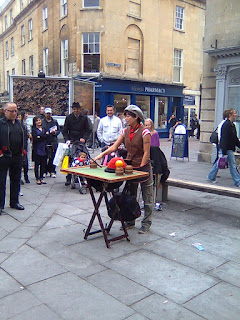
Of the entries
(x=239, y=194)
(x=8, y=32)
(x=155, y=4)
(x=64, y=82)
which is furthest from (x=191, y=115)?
(x=239, y=194)

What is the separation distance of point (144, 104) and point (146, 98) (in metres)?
0.44

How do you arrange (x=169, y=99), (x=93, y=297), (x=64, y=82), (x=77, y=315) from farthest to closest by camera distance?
1. (x=169, y=99)
2. (x=64, y=82)
3. (x=93, y=297)
4. (x=77, y=315)

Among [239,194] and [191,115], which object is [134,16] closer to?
[191,115]

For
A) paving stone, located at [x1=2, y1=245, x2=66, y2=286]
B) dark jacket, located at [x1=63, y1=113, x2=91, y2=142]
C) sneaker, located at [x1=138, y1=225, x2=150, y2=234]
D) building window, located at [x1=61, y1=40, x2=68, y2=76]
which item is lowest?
paving stone, located at [x1=2, y1=245, x2=66, y2=286]

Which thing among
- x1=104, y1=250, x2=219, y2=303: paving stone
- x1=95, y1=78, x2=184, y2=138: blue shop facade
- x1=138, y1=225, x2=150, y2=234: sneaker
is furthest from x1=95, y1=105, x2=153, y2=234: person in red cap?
x1=95, y1=78, x2=184, y2=138: blue shop facade

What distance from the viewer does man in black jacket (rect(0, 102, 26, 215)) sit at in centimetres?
545

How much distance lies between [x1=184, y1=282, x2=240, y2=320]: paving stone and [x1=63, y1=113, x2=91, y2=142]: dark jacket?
5.15 m

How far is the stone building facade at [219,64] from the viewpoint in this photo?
34.8ft

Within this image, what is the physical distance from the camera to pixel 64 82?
39.7 ft

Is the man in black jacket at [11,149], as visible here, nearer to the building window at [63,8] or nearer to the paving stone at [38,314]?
the paving stone at [38,314]

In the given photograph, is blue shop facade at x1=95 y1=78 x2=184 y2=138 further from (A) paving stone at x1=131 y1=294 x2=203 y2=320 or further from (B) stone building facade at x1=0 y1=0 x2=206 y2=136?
(A) paving stone at x1=131 y1=294 x2=203 y2=320

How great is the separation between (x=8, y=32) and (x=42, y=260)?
110 ft

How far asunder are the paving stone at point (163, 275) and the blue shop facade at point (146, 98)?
17.0m

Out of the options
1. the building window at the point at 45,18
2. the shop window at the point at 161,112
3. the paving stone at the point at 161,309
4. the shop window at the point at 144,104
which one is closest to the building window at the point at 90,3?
the building window at the point at 45,18
